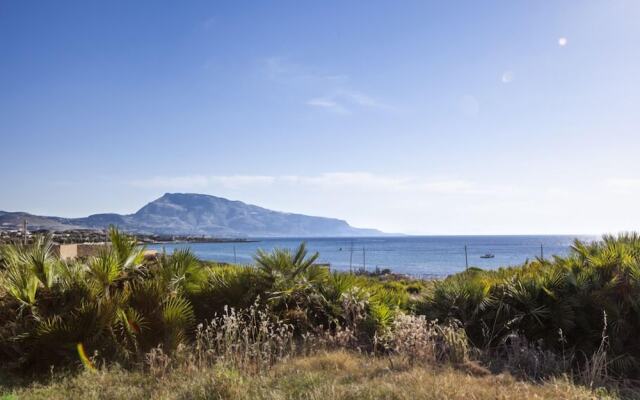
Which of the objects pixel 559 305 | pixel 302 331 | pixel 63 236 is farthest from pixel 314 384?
pixel 63 236

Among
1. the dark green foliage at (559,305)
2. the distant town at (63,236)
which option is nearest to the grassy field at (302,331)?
the dark green foliage at (559,305)

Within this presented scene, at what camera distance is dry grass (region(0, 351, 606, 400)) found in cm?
471

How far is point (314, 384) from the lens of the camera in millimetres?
5152

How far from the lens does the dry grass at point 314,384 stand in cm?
471

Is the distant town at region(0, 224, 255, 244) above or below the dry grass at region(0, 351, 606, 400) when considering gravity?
above

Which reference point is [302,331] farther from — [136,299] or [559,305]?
[559,305]

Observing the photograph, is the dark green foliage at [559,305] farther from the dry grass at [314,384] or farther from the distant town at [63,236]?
the distant town at [63,236]

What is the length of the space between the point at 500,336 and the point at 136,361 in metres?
5.49

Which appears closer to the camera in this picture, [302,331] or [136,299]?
[136,299]

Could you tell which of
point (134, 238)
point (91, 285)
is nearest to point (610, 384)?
point (91, 285)

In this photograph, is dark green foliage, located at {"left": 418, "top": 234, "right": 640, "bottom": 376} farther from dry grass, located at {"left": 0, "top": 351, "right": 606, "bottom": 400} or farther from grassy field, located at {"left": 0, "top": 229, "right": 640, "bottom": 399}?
dry grass, located at {"left": 0, "top": 351, "right": 606, "bottom": 400}

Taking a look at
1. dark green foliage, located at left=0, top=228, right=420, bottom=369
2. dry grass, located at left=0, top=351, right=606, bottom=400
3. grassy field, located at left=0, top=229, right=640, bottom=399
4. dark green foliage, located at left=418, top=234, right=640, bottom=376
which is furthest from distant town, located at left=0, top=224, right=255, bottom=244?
dark green foliage, located at left=418, top=234, right=640, bottom=376

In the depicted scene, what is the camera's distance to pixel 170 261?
887 centimetres

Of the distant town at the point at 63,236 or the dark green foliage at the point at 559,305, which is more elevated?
the distant town at the point at 63,236
